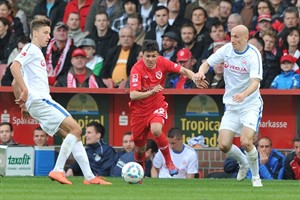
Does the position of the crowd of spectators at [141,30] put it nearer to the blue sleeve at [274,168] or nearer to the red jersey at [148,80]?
the blue sleeve at [274,168]

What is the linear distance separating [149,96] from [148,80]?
26 centimetres

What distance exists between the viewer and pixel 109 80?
21.3 m

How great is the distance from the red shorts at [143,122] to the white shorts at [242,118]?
41.7 inches

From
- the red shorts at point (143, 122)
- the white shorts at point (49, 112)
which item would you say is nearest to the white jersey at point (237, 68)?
the red shorts at point (143, 122)

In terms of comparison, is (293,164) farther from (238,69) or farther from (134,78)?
(134,78)

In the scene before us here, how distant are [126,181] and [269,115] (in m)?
4.65

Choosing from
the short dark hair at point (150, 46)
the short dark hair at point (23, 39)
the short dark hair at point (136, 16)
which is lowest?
the short dark hair at point (150, 46)

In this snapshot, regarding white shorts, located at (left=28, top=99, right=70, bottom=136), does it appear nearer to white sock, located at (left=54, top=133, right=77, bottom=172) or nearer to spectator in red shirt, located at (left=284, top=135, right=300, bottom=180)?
white sock, located at (left=54, top=133, right=77, bottom=172)

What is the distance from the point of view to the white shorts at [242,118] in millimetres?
16188

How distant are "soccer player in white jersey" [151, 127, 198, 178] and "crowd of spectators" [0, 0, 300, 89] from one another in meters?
1.82

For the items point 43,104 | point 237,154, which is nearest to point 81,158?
point 43,104

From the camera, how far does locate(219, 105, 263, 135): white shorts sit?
1619 centimetres

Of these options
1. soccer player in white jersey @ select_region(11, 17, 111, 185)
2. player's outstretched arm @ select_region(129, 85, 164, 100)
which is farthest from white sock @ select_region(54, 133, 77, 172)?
player's outstretched arm @ select_region(129, 85, 164, 100)

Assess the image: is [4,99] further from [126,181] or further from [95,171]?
[126,181]
